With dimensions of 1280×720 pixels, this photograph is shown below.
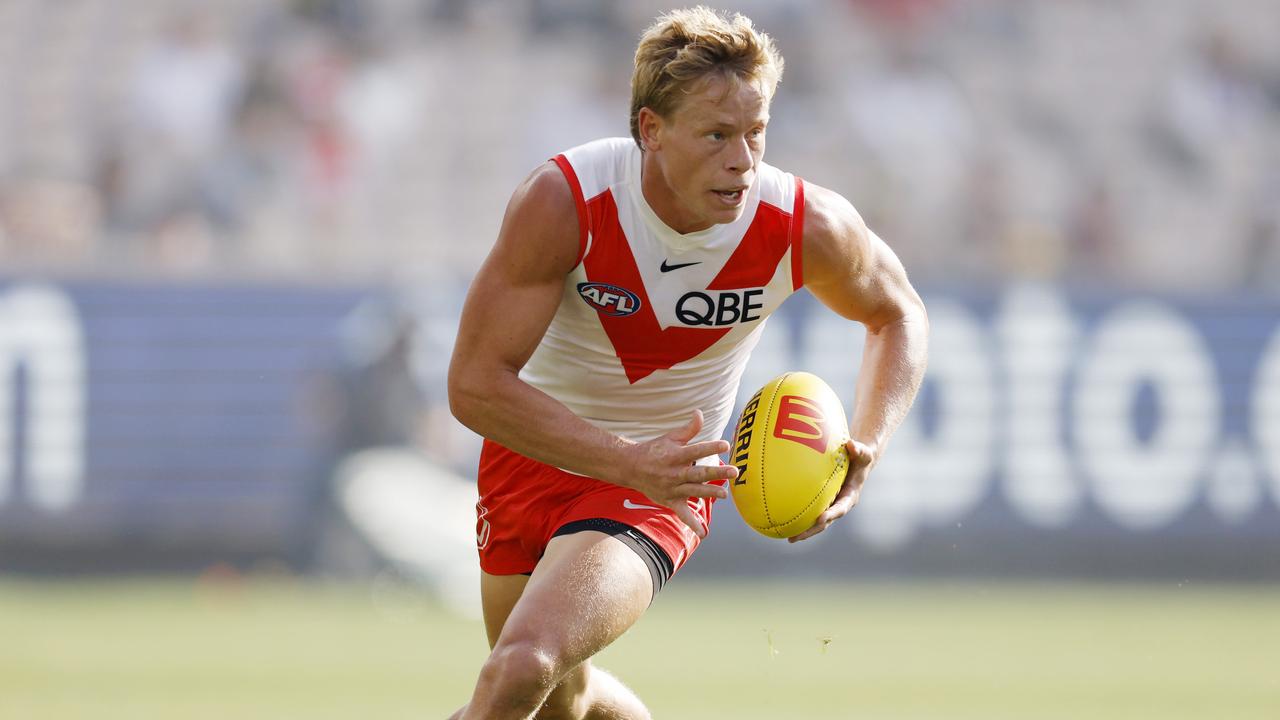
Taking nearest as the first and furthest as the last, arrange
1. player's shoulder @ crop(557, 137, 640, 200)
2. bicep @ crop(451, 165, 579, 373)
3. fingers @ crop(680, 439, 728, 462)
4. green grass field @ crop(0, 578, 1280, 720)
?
fingers @ crop(680, 439, 728, 462) → bicep @ crop(451, 165, 579, 373) → player's shoulder @ crop(557, 137, 640, 200) → green grass field @ crop(0, 578, 1280, 720)

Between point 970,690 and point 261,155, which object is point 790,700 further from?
point 261,155

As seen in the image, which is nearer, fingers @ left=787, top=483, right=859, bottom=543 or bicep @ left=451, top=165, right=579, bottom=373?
fingers @ left=787, top=483, right=859, bottom=543

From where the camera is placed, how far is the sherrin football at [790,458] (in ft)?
17.8

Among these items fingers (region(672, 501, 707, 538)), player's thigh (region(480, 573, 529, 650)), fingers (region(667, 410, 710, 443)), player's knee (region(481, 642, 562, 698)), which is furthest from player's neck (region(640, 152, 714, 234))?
player's knee (region(481, 642, 562, 698))

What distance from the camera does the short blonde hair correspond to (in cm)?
537

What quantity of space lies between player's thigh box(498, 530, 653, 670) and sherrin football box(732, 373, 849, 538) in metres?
0.42

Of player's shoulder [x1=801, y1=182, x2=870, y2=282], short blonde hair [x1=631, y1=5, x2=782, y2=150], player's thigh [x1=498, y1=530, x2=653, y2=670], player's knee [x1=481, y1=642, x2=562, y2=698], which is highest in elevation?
short blonde hair [x1=631, y1=5, x2=782, y2=150]

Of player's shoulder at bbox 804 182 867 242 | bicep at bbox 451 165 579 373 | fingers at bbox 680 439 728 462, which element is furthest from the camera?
player's shoulder at bbox 804 182 867 242

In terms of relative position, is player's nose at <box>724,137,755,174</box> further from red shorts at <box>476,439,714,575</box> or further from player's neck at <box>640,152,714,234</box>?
red shorts at <box>476,439,714,575</box>

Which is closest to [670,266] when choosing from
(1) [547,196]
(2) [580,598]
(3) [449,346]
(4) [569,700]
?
(1) [547,196]

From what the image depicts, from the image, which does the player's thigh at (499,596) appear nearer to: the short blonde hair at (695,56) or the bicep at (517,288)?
the bicep at (517,288)

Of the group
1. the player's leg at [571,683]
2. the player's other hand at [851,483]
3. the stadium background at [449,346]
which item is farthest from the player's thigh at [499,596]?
the stadium background at [449,346]

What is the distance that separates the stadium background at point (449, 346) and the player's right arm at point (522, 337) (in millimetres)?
3397

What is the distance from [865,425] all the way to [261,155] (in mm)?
10339
